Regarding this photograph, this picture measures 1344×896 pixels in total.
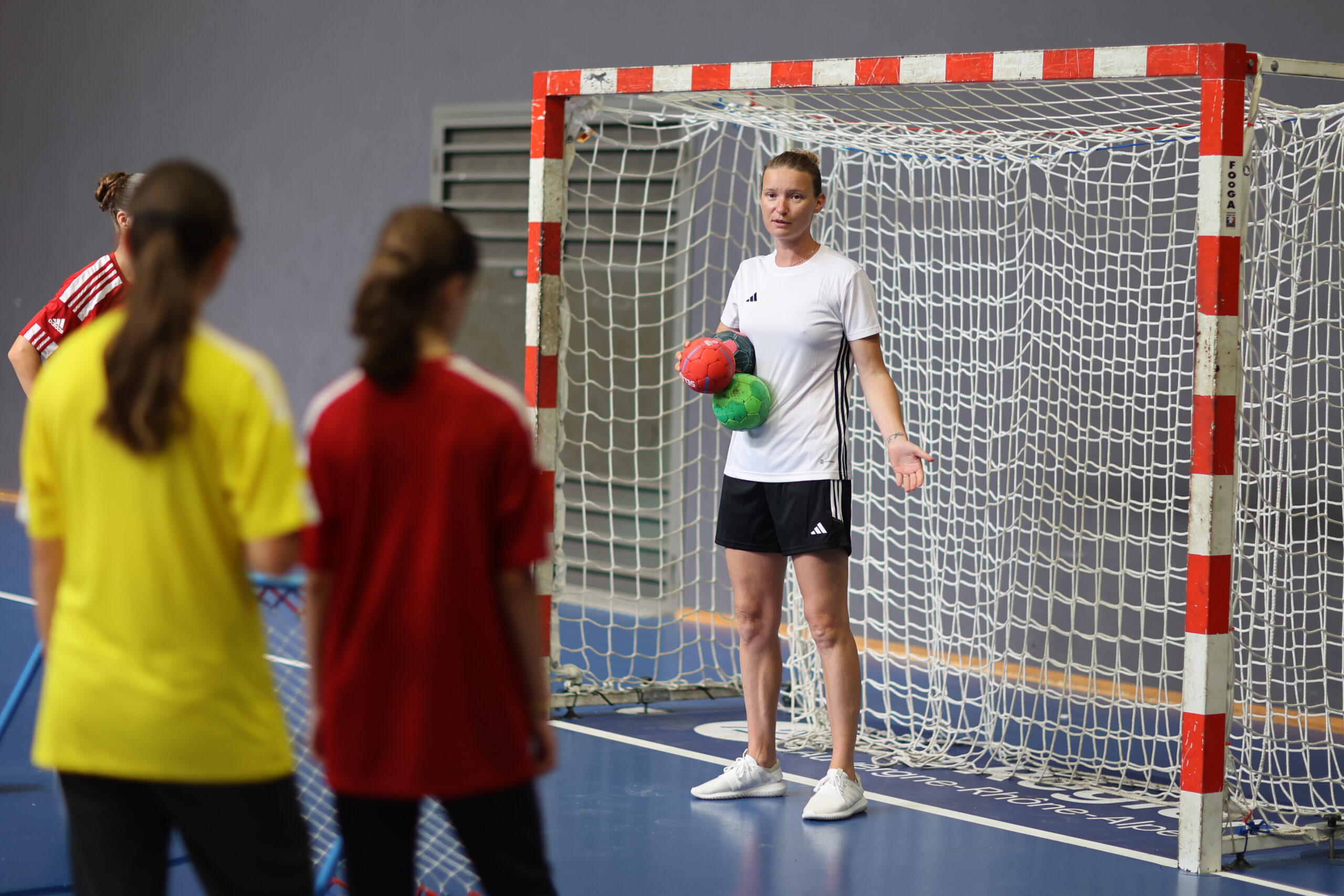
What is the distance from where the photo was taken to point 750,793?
400 centimetres

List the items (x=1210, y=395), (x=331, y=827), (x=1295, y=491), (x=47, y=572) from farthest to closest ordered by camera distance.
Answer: (x=1295, y=491) < (x=331, y=827) < (x=1210, y=395) < (x=47, y=572)

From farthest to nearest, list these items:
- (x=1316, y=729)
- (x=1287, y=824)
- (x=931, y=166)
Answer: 1. (x=931, y=166)
2. (x=1316, y=729)
3. (x=1287, y=824)

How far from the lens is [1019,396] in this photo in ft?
17.9

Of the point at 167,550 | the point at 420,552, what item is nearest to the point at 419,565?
the point at 420,552

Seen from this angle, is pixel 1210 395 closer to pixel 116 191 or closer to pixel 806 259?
pixel 806 259

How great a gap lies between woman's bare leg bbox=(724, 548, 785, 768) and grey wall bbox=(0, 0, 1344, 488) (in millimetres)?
2773

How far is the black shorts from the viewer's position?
3.75m

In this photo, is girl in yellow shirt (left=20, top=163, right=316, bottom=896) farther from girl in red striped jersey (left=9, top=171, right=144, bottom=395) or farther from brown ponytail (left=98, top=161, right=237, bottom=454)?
girl in red striped jersey (left=9, top=171, right=144, bottom=395)

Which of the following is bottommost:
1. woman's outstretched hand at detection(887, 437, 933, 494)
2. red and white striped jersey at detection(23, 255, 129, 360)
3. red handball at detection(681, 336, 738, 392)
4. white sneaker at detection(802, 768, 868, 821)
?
white sneaker at detection(802, 768, 868, 821)

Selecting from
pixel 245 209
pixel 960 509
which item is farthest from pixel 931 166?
pixel 245 209

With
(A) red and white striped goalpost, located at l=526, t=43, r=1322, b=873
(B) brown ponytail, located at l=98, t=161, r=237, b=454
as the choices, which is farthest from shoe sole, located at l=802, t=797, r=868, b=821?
(B) brown ponytail, located at l=98, t=161, r=237, b=454

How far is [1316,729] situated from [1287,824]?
126cm

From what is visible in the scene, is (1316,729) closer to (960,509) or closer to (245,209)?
(960,509)

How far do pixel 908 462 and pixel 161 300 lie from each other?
83.6 inches
